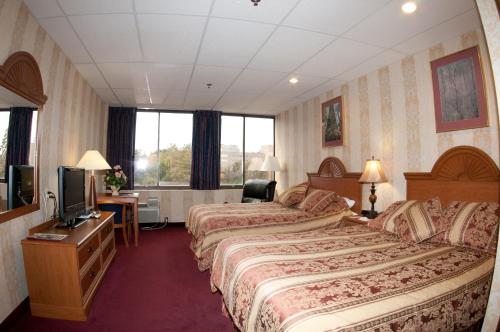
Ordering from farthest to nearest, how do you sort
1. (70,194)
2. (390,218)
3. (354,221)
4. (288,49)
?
1. (354,221)
2. (288,49)
3. (70,194)
4. (390,218)

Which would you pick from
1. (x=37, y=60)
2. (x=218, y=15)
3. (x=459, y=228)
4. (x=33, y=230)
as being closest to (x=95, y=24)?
(x=37, y=60)

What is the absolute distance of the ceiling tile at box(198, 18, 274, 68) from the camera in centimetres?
235

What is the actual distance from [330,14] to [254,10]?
0.65 meters

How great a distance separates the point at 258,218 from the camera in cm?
316

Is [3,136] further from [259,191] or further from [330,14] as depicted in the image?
[259,191]

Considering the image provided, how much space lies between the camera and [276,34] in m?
2.48

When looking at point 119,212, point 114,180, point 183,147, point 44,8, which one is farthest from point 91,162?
point 183,147

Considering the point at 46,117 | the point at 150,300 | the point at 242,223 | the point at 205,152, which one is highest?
the point at 46,117

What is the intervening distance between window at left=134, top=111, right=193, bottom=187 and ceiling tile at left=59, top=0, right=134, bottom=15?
3.62 metres

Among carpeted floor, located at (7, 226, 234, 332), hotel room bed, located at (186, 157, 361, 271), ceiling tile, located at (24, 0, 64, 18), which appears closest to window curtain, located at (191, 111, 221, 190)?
hotel room bed, located at (186, 157, 361, 271)

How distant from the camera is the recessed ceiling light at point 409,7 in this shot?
2.01 meters

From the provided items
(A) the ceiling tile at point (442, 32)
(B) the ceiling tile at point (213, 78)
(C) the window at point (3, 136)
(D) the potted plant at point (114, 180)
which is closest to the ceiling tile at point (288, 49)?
(B) the ceiling tile at point (213, 78)

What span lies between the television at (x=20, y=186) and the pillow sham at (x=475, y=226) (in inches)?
137

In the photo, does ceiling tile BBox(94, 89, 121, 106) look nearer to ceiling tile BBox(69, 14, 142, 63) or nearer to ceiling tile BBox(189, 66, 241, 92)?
ceiling tile BBox(69, 14, 142, 63)
